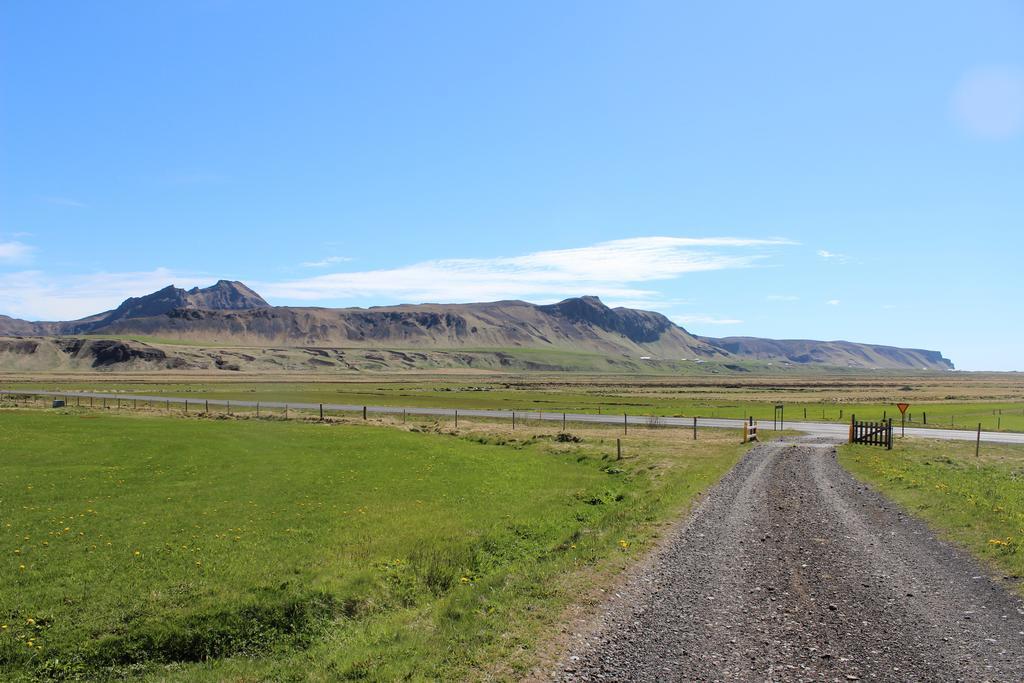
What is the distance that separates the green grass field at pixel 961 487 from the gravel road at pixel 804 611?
974 millimetres

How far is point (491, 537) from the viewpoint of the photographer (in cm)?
2009

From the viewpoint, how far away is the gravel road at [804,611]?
10500mm

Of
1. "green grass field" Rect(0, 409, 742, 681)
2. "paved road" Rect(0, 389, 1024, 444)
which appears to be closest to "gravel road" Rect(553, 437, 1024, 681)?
"green grass field" Rect(0, 409, 742, 681)

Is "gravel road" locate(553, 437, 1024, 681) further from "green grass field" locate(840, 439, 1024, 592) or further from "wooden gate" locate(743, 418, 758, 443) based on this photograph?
"wooden gate" locate(743, 418, 758, 443)

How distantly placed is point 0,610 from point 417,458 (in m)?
23.9

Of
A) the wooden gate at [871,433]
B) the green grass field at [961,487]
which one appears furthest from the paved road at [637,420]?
the green grass field at [961,487]

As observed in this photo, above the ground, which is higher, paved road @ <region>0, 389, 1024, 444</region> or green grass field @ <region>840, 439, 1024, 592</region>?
green grass field @ <region>840, 439, 1024, 592</region>

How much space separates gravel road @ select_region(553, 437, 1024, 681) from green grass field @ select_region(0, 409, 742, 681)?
1.37 meters

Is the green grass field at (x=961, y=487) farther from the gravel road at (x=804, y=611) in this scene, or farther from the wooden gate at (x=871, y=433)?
the wooden gate at (x=871, y=433)

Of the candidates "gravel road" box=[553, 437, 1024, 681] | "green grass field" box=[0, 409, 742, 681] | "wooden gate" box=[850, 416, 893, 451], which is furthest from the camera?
"wooden gate" box=[850, 416, 893, 451]

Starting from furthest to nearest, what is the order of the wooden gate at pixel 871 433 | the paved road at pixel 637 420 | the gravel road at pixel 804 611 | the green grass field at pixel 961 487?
the paved road at pixel 637 420, the wooden gate at pixel 871 433, the green grass field at pixel 961 487, the gravel road at pixel 804 611

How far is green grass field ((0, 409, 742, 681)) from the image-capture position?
1217cm

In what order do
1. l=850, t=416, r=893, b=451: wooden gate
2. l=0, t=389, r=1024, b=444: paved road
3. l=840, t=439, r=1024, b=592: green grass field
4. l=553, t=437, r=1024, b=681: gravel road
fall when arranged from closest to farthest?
l=553, t=437, r=1024, b=681: gravel road → l=840, t=439, r=1024, b=592: green grass field → l=850, t=416, r=893, b=451: wooden gate → l=0, t=389, r=1024, b=444: paved road

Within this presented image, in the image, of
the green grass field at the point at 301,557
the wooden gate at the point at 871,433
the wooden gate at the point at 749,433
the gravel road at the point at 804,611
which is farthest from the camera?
the wooden gate at the point at 749,433
